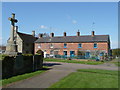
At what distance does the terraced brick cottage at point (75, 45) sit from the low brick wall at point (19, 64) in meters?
26.0

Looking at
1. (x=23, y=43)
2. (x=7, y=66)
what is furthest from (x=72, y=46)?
(x=7, y=66)

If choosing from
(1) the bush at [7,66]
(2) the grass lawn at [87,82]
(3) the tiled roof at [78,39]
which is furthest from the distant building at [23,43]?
(2) the grass lawn at [87,82]

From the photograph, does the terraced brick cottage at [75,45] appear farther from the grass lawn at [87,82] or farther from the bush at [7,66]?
the bush at [7,66]

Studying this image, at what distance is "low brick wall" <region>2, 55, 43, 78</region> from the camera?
1123 centimetres

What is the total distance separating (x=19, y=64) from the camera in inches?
522

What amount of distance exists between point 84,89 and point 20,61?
7612 millimetres

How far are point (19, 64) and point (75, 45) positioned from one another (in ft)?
103

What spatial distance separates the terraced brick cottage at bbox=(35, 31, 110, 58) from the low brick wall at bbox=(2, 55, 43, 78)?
2601 cm

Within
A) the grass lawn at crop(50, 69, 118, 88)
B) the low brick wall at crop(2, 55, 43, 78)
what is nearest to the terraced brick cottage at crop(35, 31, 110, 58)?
the low brick wall at crop(2, 55, 43, 78)

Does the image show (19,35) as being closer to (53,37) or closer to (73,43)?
(53,37)

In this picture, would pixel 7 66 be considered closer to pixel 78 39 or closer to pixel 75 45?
pixel 75 45

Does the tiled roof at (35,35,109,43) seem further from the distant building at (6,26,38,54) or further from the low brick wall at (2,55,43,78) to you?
the low brick wall at (2,55,43,78)

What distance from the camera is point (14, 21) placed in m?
16.5

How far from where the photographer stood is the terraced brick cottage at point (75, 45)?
1572 inches
